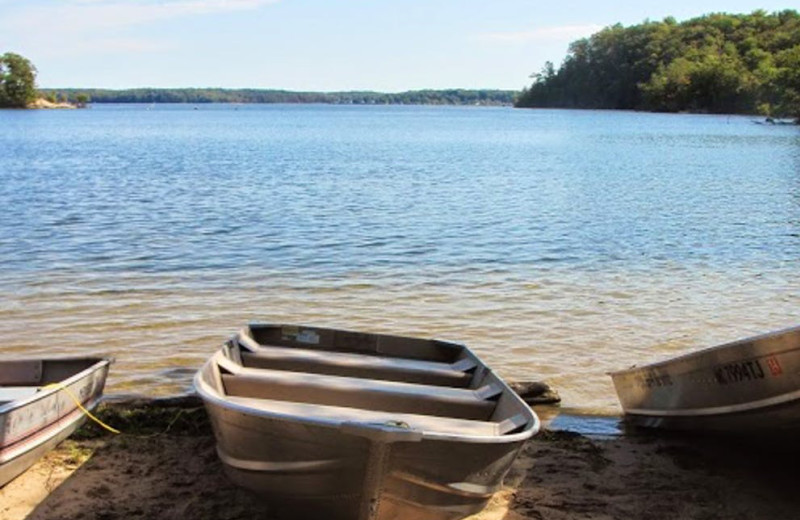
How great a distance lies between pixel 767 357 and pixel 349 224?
16087 mm

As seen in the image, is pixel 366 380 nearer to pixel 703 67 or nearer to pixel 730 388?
pixel 730 388

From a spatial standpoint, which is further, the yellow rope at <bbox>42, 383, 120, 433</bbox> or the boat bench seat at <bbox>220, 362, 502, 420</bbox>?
the yellow rope at <bbox>42, 383, 120, 433</bbox>

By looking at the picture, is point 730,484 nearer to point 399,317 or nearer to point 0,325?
point 399,317

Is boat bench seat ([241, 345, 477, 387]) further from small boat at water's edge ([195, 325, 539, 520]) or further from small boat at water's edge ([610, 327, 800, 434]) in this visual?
small boat at water's edge ([610, 327, 800, 434])

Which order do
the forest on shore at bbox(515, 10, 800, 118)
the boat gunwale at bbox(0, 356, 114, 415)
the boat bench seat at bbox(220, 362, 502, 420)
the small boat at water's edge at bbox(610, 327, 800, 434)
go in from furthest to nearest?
the forest on shore at bbox(515, 10, 800, 118)
the boat bench seat at bbox(220, 362, 502, 420)
the small boat at water's edge at bbox(610, 327, 800, 434)
the boat gunwale at bbox(0, 356, 114, 415)

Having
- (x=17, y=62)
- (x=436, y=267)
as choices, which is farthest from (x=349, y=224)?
(x=17, y=62)

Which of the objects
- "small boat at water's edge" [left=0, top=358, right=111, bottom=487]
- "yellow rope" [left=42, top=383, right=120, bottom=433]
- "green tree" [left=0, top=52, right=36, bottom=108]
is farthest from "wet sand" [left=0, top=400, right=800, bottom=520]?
"green tree" [left=0, top=52, right=36, bottom=108]

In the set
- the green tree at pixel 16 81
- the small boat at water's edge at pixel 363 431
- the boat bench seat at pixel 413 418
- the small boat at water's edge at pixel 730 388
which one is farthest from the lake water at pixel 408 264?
the green tree at pixel 16 81

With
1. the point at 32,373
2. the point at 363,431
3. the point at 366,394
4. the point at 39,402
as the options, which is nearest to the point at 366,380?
the point at 366,394

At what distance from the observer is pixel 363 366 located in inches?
293

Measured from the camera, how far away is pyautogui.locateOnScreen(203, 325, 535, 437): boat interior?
5984mm

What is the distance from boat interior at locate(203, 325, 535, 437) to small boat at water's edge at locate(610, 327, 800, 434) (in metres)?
1.54

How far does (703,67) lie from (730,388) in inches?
5891

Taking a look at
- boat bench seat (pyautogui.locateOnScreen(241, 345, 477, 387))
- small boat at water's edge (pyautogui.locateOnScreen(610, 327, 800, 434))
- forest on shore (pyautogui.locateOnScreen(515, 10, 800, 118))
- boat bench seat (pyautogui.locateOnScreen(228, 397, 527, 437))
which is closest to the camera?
boat bench seat (pyautogui.locateOnScreen(228, 397, 527, 437))
